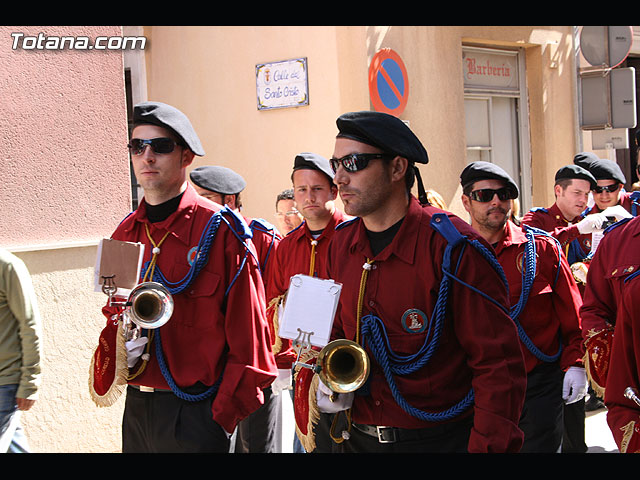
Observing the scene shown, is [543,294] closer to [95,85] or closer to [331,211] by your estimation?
[331,211]

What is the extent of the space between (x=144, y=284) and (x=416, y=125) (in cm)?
831

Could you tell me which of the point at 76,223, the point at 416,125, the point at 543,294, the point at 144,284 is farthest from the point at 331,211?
the point at 416,125

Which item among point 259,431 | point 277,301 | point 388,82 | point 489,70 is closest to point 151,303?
point 259,431

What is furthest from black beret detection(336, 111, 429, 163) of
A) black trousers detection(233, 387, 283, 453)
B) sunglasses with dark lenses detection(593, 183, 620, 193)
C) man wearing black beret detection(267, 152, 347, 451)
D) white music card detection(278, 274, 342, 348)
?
sunglasses with dark lenses detection(593, 183, 620, 193)

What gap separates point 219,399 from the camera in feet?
11.4

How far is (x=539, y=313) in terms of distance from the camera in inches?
192

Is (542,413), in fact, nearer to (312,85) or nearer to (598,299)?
(598,299)

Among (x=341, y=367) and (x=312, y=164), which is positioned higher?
(x=312, y=164)

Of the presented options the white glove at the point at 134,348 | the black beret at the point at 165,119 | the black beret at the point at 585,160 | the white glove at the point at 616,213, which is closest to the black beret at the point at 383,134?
the black beret at the point at 165,119

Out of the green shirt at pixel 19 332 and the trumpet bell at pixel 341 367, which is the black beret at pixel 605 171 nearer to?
the trumpet bell at pixel 341 367

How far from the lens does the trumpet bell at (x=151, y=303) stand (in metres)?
3.48

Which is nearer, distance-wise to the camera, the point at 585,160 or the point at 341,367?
the point at 341,367

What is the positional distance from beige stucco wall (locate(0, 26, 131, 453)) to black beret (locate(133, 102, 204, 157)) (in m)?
2.51

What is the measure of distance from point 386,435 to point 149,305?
122 centimetres
